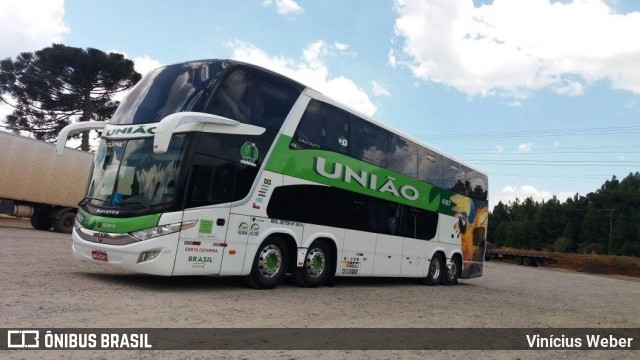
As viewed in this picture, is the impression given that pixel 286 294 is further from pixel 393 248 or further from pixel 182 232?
pixel 393 248

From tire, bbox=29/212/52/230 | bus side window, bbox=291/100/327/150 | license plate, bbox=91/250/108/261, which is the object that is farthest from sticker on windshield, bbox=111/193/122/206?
tire, bbox=29/212/52/230

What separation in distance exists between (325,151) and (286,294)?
Result: 3201 mm

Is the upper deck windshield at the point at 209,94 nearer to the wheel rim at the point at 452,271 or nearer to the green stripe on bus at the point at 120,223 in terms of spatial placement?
the green stripe on bus at the point at 120,223

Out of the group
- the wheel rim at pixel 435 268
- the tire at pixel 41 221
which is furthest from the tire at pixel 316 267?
the tire at pixel 41 221

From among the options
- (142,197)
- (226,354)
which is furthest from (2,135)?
(226,354)

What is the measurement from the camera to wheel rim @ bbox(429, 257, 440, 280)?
51.7 feet

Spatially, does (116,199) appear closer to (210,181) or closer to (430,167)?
(210,181)

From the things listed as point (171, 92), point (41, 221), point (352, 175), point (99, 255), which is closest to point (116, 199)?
point (99, 255)

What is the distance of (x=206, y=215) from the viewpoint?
28.5 feet

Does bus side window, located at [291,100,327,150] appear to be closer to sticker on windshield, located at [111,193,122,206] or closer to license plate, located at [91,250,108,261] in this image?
sticker on windshield, located at [111,193,122,206]

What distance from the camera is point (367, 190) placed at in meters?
12.3

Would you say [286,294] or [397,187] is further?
[397,187]

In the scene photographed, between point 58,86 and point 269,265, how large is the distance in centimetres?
3520

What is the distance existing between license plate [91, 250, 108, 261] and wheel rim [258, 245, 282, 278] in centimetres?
270
